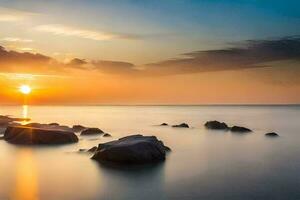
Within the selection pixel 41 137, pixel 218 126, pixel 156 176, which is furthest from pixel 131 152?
pixel 218 126

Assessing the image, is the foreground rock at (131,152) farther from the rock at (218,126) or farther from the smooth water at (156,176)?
the rock at (218,126)

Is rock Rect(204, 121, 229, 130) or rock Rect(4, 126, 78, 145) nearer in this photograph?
rock Rect(4, 126, 78, 145)

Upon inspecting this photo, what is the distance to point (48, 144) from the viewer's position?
46.1m

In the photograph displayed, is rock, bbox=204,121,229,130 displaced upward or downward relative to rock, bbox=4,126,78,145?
upward

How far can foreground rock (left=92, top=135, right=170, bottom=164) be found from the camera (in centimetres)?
3142

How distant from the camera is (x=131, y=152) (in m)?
31.4

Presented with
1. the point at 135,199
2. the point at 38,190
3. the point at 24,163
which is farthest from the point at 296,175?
the point at 24,163

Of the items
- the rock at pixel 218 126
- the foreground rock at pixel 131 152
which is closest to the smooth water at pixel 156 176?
the foreground rock at pixel 131 152

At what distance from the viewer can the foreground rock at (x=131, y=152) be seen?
103 ft

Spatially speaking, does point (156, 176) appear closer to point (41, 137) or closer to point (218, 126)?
point (41, 137)

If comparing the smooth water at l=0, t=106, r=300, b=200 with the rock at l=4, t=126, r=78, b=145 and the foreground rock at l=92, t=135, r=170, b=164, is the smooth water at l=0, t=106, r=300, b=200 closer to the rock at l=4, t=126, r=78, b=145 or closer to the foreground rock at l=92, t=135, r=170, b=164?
the foreground rock at l=92, t=135, r=170, b=164

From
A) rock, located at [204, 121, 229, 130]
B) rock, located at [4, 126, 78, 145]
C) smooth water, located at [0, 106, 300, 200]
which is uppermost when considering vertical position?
rock, located at [204, 121, 229, 130]

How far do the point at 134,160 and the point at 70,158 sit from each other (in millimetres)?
7885

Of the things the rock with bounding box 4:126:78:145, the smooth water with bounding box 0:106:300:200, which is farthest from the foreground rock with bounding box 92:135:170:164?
the rock with bounding box 4:126:78:145
